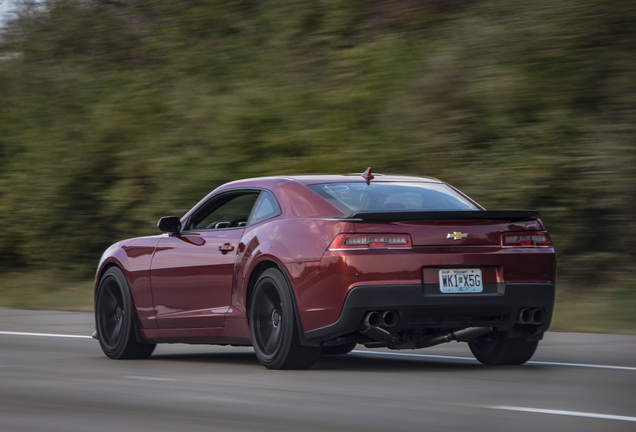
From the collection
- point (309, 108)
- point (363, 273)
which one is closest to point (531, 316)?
point (363, 273)

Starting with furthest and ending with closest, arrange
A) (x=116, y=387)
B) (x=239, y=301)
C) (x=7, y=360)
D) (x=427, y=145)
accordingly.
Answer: (x=427, y=145)
(x=7, y=360)
(x=239, y=301)
(x=116, y=387)

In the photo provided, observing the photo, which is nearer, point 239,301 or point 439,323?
point 439,323

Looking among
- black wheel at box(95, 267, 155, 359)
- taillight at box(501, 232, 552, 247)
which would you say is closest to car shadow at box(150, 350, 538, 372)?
black wheel at box(95, 267, 155, 359)

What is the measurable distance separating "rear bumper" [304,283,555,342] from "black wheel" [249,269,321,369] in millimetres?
185

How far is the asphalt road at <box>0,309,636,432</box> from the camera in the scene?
5.99m

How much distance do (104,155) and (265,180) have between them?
1413cm

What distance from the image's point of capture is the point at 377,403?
6.59 metres

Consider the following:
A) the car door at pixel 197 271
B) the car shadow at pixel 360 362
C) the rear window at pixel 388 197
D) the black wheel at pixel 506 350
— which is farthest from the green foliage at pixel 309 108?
the car door at pixel 197 271

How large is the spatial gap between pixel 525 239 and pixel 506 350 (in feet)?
3.04

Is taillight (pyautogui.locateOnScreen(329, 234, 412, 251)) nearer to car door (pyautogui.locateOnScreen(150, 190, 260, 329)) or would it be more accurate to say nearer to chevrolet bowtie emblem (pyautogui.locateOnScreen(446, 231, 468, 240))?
chevrolet bowtie emblem (pyautogui.locateOnScreen(446, 231, 468, 240))

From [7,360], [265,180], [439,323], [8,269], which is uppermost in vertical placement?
[265,180]

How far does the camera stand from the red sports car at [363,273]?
775 cm

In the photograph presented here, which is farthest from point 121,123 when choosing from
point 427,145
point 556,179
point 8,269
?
point 556,179

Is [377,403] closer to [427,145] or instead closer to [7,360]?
[7,360]
